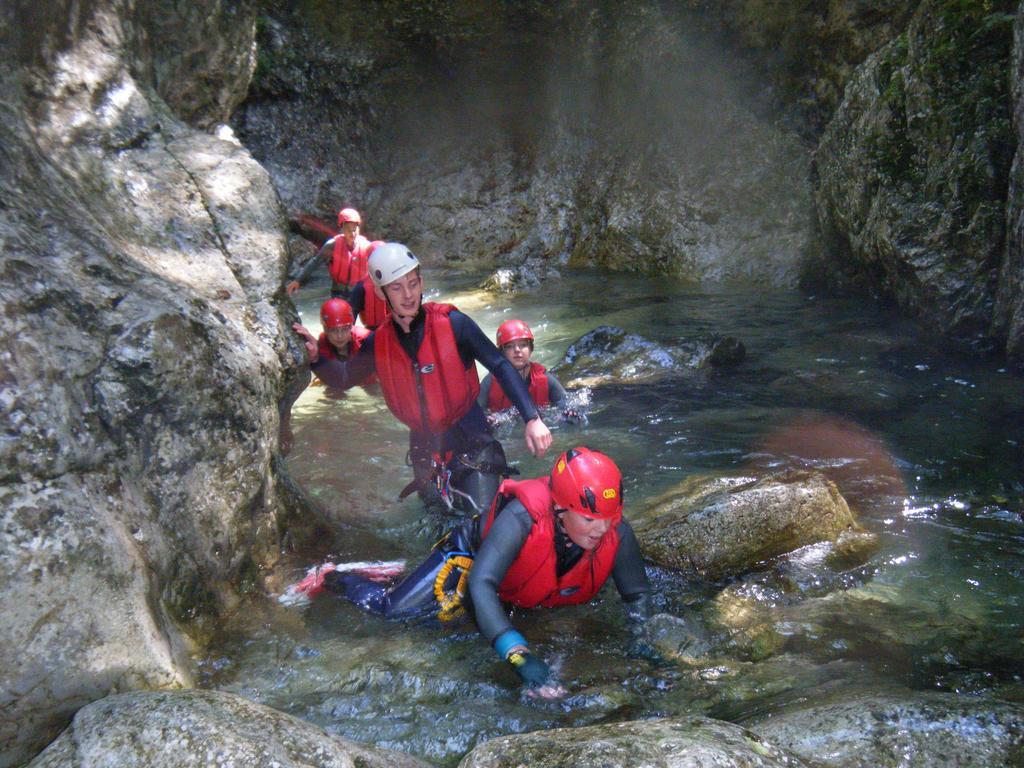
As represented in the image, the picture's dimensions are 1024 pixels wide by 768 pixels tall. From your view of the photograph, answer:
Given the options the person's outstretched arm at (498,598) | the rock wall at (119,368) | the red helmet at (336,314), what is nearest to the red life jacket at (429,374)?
the rock wall at (119,368)

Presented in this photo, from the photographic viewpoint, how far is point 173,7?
6465 millimetres

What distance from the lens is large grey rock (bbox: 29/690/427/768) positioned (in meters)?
2.74

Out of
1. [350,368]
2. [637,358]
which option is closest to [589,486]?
[350,368]

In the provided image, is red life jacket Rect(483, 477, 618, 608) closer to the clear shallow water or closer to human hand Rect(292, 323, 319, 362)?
the clear shallow water

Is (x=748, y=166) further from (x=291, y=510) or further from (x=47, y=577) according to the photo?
(x=47, y=577)

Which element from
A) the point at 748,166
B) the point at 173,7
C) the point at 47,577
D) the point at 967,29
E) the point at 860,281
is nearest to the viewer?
the point at 47,577

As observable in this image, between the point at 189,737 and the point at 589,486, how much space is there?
81.0 inches

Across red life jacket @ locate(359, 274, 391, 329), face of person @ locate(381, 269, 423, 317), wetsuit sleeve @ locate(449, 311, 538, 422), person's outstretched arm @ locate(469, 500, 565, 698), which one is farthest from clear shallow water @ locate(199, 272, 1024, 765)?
face of person @ locate(381, 269, 423, 317)

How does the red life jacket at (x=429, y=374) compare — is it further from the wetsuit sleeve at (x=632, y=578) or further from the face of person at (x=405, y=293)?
the wetsuit sleeve at (x=632, y=578)

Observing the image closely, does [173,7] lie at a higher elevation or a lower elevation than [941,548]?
higher

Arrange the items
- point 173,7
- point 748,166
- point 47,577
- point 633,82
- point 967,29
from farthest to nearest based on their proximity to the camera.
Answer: point 633,82
point 748,166
point 967,29
point 173,7
point 47,577

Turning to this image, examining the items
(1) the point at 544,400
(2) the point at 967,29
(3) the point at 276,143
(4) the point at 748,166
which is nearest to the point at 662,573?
(1) the point at 544,400

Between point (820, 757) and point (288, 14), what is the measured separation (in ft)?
60.2

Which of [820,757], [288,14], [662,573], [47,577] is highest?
[288,14]
